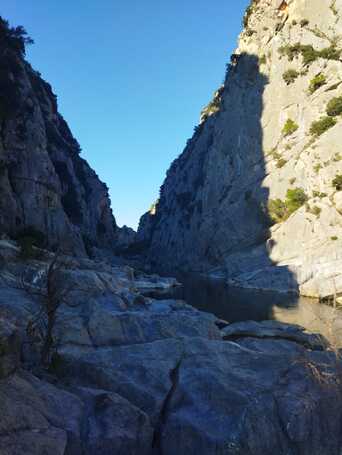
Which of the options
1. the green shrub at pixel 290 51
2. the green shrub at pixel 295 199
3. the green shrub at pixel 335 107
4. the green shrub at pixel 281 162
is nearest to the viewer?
the green shrub at pixel 335 107

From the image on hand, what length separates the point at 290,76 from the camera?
260ft

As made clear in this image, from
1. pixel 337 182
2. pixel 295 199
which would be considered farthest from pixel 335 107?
pixel 295 199

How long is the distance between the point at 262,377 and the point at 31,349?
26.8 ft

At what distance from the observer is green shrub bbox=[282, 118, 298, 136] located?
7669 cm

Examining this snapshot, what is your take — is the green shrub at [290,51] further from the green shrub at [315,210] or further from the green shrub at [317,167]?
the green shrub at [315,210]

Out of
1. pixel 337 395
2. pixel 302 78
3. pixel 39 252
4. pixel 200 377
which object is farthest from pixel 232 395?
pixel 302 78

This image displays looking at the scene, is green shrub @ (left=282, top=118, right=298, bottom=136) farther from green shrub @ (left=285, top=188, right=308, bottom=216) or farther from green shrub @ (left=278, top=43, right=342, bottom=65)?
green shrub @ (left=285, top=188, right=308, bottom=216)

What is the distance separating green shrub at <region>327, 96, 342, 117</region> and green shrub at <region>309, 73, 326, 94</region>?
6967 millimetres

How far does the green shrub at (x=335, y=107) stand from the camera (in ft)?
221

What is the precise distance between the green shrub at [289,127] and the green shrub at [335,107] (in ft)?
28.6

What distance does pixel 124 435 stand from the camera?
8125mm

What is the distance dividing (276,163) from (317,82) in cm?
1744

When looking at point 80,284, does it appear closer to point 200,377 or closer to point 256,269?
point 200,377

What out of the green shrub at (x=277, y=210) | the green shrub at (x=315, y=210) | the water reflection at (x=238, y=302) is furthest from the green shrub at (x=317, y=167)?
the water reflection at (x=238, y=302)
